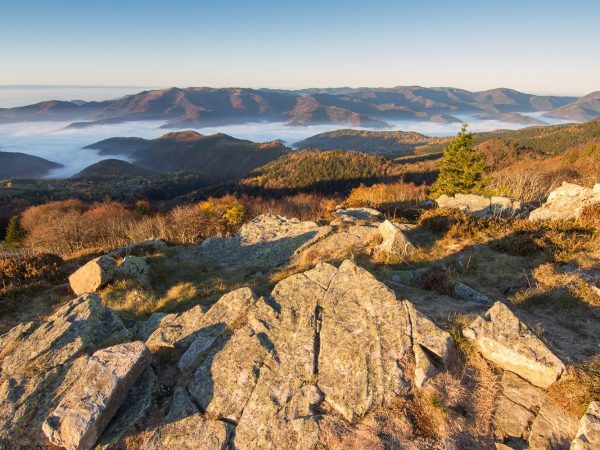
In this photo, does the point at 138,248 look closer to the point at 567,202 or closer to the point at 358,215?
the point at 358,215

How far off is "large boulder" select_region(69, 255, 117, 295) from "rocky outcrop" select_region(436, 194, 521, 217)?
17190 millimetres

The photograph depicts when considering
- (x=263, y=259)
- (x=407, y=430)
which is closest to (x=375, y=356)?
(x=407, y=430)

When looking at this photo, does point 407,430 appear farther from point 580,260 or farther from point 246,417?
point 580,260

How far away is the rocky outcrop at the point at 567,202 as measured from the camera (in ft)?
50.6

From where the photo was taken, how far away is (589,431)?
4949 millimetres

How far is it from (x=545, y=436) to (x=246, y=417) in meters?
4.78

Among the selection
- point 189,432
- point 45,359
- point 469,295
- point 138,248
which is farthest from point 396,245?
point 138,248

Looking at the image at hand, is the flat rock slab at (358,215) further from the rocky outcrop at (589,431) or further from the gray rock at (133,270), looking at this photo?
the rocky outcrop at (589,431)

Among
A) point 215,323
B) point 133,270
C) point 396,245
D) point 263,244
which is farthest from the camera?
point 263,244

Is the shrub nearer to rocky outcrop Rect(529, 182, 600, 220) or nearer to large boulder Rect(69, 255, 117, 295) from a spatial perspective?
large boulder Rect(69, 255, 117, 295)

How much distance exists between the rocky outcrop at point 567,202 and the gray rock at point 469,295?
7.88 meters

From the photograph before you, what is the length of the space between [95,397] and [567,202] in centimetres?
1992

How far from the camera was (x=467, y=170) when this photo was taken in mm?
38219

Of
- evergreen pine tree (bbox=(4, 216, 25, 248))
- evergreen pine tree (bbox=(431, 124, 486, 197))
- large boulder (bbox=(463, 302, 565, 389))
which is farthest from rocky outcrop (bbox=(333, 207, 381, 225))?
evergreen pine tree (bbox=(4, 216, 25, 248))
